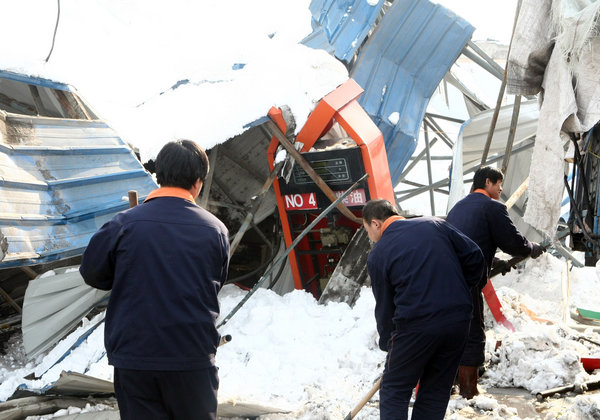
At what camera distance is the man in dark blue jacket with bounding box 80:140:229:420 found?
227cm

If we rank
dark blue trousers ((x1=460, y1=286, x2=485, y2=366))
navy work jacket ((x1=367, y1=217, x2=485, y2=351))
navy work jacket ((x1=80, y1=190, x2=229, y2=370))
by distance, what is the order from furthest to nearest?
dark blue trousers ((x1=460, y1=286, x2=485, y2=366)) < navy work jacket ((x1=367, y1=217, x2=485, y2=351)) < navy work jacket ((x1=80, y1=190, x2=229, y2=370))

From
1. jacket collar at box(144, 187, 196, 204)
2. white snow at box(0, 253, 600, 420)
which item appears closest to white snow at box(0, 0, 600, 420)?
white snow at box(0, 253, 600, 420)

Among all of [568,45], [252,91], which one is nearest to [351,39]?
[252,91]

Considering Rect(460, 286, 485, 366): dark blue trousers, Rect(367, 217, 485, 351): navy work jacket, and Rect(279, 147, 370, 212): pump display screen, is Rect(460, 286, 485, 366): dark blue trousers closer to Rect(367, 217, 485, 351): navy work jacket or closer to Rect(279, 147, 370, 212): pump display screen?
Rect(367, 217, 485, 351): navy work jacket

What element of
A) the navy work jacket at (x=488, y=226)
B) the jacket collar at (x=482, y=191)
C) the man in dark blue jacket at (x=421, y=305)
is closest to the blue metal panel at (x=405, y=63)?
the jacket collar at (x=482, y=191)

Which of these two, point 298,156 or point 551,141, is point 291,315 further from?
point 551,141

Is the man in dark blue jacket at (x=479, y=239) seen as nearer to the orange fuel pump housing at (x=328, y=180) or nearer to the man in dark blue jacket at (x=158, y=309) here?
the orange fuel pump housing at (x=328, y=180)

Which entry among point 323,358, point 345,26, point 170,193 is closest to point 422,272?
A: point 170,193

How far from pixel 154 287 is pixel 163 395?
1.36 ft

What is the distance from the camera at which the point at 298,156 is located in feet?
20.1

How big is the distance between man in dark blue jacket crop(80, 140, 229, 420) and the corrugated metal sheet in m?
1.99

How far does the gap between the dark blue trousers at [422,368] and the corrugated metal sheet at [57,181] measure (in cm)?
257

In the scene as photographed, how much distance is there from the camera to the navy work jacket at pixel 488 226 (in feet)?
13.6

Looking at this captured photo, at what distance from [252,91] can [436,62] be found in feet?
18.2
